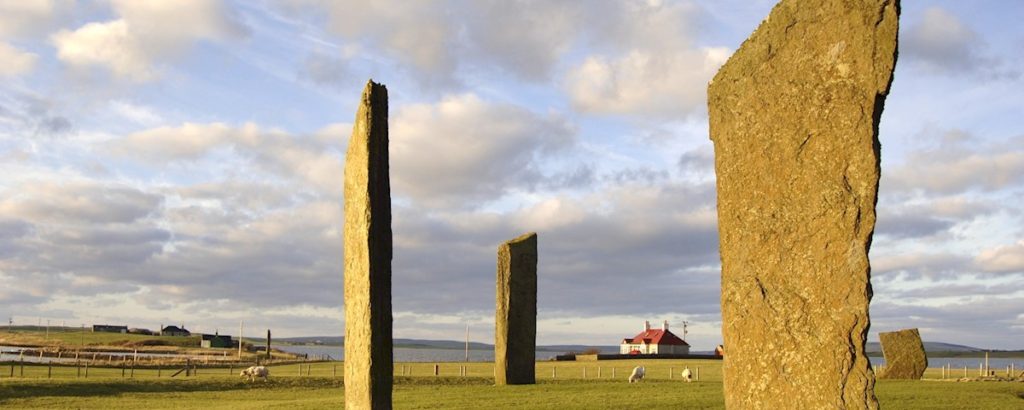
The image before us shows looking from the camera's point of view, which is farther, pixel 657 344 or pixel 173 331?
pixel 173 331

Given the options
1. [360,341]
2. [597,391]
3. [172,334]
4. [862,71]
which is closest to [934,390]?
[597,391]

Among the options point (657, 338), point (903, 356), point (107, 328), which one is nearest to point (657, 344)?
point (657, 338)

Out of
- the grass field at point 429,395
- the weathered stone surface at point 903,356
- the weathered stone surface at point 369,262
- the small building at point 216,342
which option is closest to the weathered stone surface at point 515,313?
the grass field at point 429,395

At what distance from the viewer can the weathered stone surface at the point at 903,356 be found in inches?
1206

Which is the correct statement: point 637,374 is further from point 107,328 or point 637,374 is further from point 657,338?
point 107,328

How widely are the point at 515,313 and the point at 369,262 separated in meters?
13.8

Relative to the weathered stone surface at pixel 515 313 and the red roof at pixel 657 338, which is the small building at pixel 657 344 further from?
the weathered stone surface at pixel 515 313

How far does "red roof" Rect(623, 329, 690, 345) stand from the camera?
276 ft

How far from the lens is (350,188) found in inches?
574

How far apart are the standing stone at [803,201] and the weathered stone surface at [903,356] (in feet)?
77.0

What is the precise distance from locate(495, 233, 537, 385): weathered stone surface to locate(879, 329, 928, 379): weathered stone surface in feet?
38.3

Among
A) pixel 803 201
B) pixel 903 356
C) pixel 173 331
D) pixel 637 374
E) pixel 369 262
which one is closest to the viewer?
pixel 803 201

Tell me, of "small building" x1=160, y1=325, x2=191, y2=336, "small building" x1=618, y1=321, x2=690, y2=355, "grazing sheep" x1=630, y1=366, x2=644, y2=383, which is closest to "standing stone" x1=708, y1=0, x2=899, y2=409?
"grazing sheep" x1=630, y1=366, x2=644, y2=383

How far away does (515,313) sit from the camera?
27.3 m
